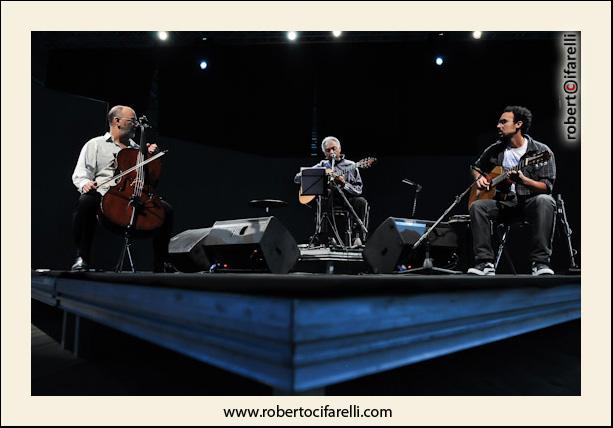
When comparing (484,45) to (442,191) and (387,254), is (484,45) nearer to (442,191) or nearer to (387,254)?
(442,191)

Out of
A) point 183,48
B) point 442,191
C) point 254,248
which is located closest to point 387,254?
point 254,248

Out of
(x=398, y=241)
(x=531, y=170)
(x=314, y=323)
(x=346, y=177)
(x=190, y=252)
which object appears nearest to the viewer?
(x=314, y=323)

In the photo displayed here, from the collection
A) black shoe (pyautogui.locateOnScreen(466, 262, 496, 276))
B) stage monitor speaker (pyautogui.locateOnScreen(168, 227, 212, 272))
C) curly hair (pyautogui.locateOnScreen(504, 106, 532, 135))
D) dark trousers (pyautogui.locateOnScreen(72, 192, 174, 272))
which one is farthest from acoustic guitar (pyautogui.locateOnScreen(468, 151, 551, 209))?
dark trousers (pyautogui.locateOnScreen(72, 192, 174, 272))

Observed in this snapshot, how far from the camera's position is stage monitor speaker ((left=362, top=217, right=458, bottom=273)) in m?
2.97

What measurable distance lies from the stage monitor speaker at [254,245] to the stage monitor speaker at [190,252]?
226 mm

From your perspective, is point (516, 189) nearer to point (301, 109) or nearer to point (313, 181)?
point (313, 181)

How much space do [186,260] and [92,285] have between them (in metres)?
2.25

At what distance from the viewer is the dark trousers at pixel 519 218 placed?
2.46 metres

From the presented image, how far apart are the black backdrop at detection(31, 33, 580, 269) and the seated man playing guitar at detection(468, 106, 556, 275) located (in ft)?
4.64

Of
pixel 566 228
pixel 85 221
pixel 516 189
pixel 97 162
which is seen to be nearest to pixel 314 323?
pixel 85 221

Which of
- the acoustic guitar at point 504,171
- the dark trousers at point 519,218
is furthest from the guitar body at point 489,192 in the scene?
the dark trousers at point 519,218

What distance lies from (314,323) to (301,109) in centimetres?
580

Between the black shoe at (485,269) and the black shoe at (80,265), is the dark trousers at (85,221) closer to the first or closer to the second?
the black shoe at (80,265)

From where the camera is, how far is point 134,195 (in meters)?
2.55
